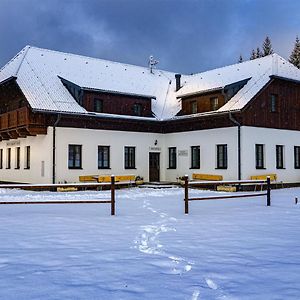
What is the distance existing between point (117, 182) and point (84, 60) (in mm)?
9778

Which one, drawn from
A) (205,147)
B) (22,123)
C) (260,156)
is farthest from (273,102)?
(22,123)

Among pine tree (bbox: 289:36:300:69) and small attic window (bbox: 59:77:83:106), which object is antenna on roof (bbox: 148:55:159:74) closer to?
small attic window (bbox: 59:77:83:106)

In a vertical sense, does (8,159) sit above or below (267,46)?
below

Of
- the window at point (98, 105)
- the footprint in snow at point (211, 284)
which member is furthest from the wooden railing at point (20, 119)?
the footprint in snow at point (211, 284)

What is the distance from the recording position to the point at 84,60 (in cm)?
2986

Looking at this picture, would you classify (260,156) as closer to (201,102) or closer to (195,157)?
(195,157)

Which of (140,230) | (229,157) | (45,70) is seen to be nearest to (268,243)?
(140,230)

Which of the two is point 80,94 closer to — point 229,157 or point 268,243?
point 229,157

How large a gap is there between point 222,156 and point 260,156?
2202 millimetres

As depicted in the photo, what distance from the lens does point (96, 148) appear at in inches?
1000

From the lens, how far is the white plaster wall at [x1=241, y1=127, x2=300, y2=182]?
2361 centimetres

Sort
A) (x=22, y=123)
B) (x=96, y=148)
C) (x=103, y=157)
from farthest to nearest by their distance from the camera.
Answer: (x=103, y=157) < (x=96, y=148) < (x=22, y=123)

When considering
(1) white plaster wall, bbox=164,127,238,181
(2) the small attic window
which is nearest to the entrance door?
(1) white plaster wall, bbox=164,127,238,181

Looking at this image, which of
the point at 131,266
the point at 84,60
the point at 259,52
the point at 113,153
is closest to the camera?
the point at 131,266
